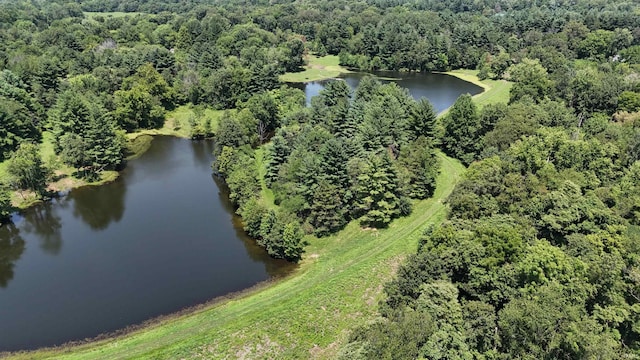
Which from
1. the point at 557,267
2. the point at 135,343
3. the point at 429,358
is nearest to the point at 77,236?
the point at 135,343

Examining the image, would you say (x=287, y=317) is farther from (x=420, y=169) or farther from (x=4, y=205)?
(x=4, y=205)

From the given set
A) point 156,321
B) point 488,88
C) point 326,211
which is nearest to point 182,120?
point 326,211

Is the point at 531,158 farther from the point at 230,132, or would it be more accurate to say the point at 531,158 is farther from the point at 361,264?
the point at 230,132

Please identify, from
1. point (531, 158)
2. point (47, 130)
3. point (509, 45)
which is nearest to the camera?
point (531, 158)

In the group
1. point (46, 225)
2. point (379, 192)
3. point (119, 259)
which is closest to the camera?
point (119, 259)

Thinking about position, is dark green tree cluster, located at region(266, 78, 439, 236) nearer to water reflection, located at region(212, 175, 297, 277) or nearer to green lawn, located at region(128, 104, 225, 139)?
water reflection, located at region(212, 175, 297, 277)

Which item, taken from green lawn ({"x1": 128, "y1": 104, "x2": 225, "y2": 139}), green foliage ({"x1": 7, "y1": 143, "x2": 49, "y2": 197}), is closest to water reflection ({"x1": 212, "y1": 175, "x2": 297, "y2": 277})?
green foliage ({"x1": 7, "y1": 143, "x2": 49, "y2": 197})

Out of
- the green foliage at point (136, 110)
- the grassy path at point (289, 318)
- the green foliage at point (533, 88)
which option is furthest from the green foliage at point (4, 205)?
the green foliage at point (533, 88)
